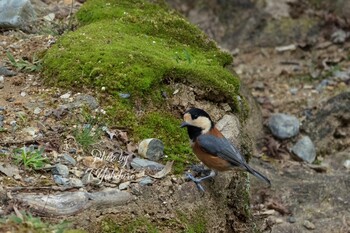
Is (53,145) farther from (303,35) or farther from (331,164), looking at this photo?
(303,35)

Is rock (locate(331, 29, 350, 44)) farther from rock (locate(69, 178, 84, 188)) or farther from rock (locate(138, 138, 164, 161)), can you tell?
rock (locate(69, 178, 84, 188))

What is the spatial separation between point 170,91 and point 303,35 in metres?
4.97

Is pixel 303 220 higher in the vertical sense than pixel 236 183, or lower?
lower

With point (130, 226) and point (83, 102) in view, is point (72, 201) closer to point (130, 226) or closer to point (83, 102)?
point (130, 226)

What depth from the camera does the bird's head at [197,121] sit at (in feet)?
15.0

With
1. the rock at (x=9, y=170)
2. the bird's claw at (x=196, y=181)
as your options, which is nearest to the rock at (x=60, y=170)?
the rock at (x=9, y=170)

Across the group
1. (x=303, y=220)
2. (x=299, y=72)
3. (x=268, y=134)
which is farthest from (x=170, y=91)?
(x=299, y=72)

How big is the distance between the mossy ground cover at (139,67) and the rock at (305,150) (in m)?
1.84

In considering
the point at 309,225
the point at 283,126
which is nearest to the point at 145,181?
the point at 309,225

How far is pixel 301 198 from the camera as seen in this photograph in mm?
6656

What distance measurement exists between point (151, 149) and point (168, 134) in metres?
0.29

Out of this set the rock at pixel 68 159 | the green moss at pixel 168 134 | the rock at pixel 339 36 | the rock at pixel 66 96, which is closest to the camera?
the rock at pixel 68 159

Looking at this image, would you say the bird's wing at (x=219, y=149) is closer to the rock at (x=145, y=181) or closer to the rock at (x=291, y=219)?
the rock at (x=145, y=181)

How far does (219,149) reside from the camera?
4.56 meters
